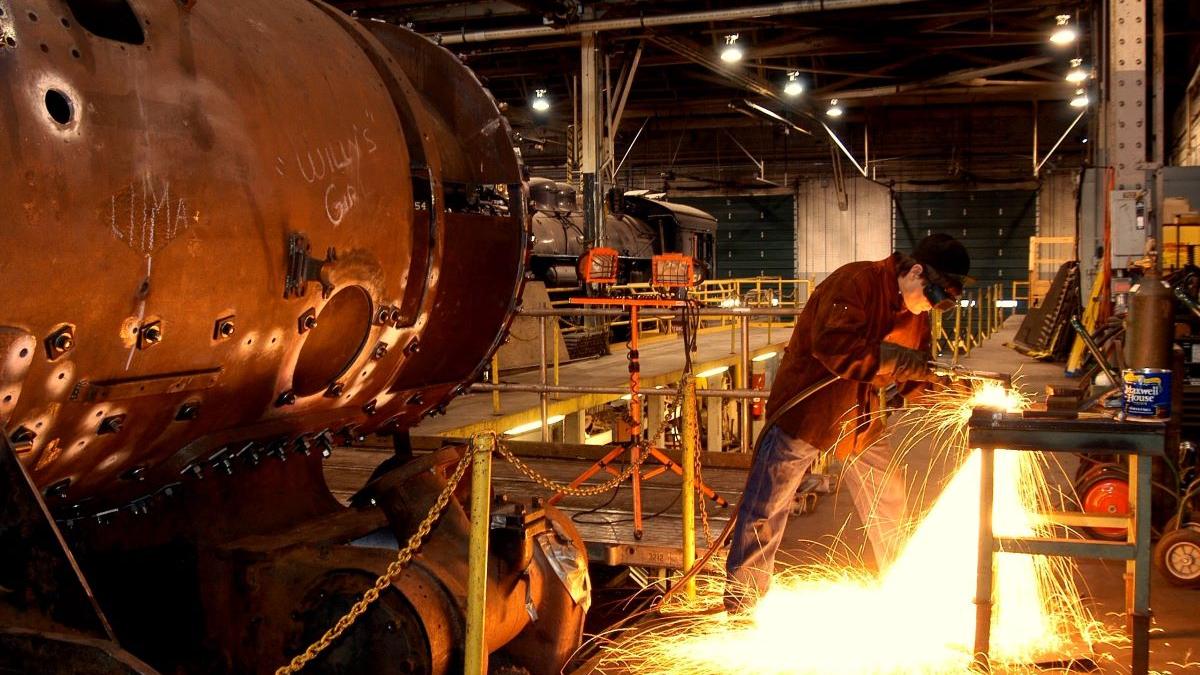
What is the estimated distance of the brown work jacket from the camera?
3.91 m

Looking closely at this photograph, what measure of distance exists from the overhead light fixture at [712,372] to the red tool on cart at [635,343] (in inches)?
261

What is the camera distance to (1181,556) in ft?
15.5

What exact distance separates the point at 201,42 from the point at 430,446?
16.2 ft

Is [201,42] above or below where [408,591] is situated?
above

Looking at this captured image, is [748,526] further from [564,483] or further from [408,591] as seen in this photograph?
[564,483]

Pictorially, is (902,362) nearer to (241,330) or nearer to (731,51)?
(241,330)

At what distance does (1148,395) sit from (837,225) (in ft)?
84.4

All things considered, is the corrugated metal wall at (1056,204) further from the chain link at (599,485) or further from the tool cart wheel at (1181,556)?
the chain link at (599,485)

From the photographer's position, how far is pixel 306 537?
3.47 meters

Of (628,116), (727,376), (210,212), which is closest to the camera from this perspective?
(210,212)

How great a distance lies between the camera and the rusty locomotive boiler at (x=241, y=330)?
7.27 feet

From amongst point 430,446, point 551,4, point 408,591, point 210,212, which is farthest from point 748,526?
point 551,4

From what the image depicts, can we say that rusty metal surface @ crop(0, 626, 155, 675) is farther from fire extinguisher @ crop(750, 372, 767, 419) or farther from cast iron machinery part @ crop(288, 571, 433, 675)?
fire extinguisher @ crop(750, 372, 767, 419)

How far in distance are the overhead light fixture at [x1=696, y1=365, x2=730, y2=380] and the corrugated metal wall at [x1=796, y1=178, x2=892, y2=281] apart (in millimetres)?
13319
